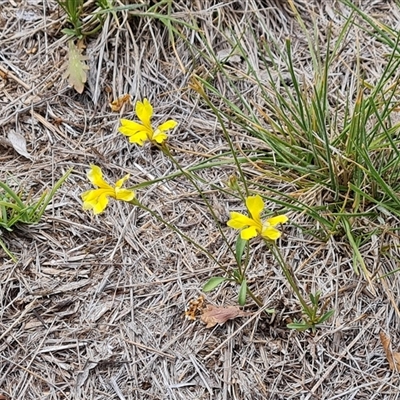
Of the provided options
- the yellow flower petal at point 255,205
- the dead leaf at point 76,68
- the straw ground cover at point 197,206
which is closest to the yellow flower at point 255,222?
the yellow flower petal at point 255,205

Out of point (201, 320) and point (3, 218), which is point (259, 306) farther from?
point (3, 218)

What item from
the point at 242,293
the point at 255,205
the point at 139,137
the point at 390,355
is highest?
the point at 139,137

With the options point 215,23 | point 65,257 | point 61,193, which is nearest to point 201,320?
point 65,257

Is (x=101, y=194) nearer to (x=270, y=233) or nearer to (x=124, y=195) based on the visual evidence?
(x=124, y=195)

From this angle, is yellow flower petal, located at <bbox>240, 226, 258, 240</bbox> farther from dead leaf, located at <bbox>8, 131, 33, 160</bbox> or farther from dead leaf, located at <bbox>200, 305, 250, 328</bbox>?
dead leaf, located at <bbox>8, 131, 33, 160</bbox>

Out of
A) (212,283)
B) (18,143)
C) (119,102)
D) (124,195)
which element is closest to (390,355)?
(212,283)

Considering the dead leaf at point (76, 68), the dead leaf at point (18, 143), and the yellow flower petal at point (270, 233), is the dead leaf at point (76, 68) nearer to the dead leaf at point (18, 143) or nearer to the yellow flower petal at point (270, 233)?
the dead leaf at point (18, 143)

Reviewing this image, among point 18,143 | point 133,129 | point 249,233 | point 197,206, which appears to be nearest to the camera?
point 249,233
